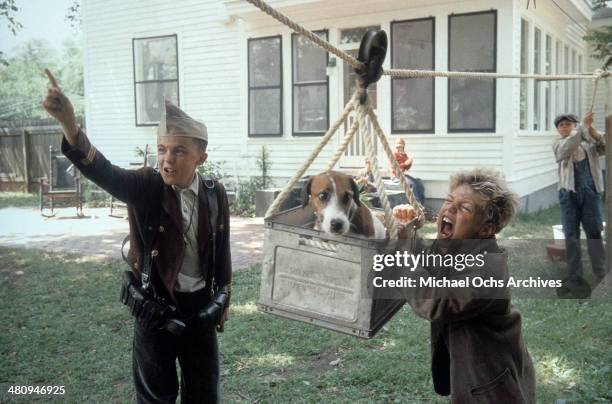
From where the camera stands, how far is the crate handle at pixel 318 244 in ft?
6.64

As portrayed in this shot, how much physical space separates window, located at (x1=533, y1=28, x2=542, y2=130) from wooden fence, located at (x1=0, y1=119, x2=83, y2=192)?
43.2 feet

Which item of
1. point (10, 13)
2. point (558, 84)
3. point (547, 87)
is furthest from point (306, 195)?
point (558, 84)

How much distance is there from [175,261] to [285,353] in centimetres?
236

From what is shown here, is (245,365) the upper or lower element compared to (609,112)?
lower

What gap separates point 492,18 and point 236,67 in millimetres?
5749

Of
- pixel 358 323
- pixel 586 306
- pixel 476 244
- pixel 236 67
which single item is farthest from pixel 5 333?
pixel 236 67

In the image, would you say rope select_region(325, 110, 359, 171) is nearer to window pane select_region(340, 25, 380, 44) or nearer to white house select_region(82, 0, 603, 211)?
white house select_region(82, 0, 603, 211)

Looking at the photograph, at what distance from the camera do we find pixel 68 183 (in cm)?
1372

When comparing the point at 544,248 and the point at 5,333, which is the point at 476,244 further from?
the point at 544,248

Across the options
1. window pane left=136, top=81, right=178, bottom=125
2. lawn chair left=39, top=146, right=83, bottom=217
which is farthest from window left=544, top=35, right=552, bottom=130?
lawn chair left=39, top=146, right=83, bottom=217

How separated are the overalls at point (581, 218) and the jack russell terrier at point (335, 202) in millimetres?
4649

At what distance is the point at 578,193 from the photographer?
6383mm

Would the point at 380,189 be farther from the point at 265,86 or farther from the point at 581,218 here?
the point at 265,86


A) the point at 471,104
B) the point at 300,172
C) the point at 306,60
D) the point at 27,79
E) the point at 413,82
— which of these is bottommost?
the point at 300,172
